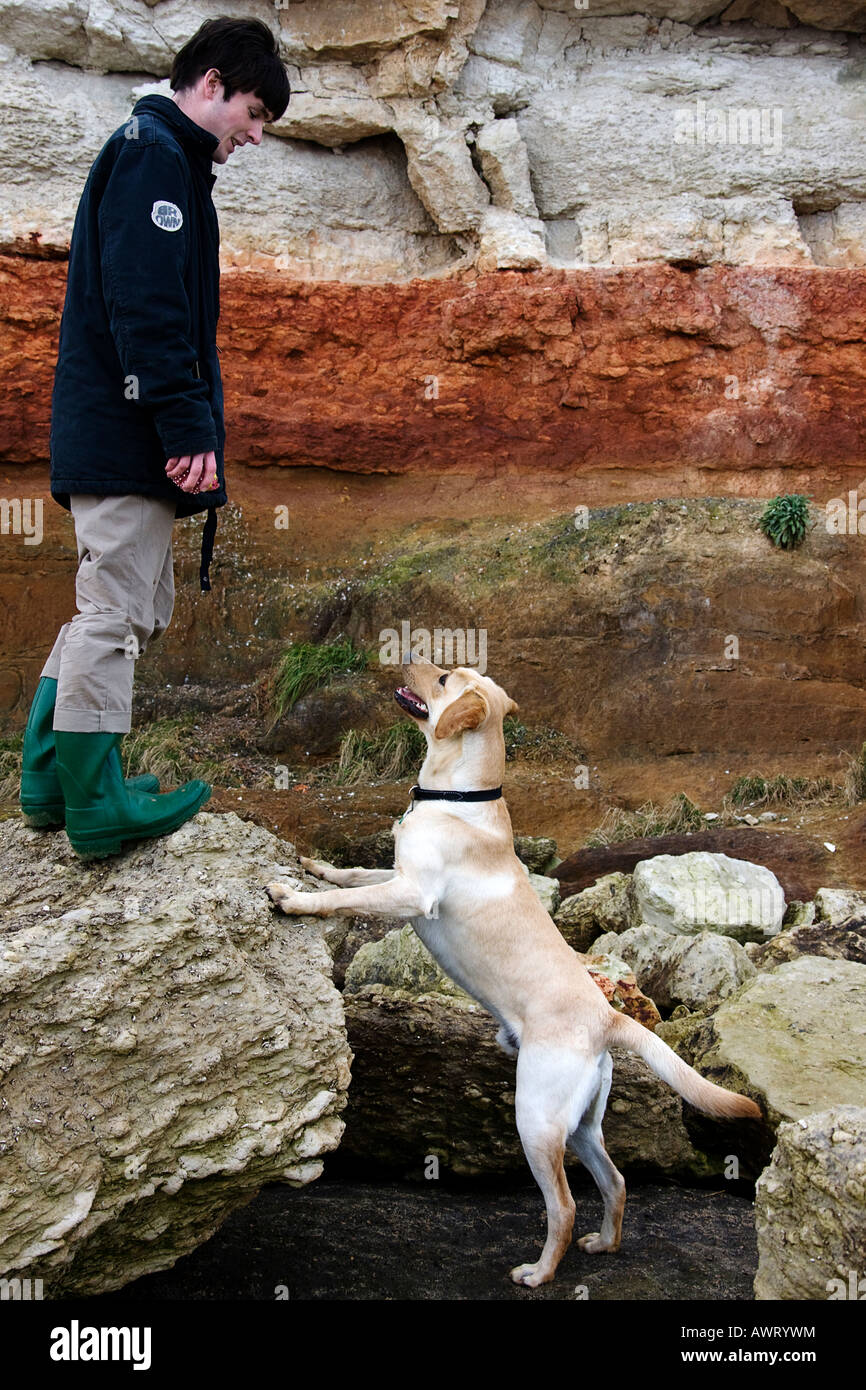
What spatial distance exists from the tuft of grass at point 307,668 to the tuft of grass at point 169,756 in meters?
0.92

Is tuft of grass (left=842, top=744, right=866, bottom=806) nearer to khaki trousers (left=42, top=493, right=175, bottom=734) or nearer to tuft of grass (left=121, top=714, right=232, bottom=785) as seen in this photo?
tuft of grass (left=121, top=714, right=232, bottom=785)

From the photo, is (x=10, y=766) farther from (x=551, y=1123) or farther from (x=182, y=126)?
(x=551, y=1123)

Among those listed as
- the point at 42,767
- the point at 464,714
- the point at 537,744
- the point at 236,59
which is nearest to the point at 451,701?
the point at 464,714

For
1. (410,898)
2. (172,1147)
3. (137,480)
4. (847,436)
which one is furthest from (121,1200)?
(847,436)

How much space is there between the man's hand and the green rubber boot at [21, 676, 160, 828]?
32.7 inches

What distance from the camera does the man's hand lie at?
3.87 meters

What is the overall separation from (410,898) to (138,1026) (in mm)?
1057

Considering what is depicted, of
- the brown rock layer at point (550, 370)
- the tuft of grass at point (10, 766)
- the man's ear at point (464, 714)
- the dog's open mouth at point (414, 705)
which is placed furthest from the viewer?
the brown rock layer at point (550, 370)

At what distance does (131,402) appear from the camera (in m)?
4.00

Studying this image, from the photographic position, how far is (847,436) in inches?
528

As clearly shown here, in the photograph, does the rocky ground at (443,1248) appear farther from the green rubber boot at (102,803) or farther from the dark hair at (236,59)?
the dark hair at (236,59)

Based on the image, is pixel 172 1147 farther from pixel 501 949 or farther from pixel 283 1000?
pixel 501 949

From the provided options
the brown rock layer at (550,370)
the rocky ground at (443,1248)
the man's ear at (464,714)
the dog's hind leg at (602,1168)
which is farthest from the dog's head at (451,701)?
the brown rock layer at (550,370)

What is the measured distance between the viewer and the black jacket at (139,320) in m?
3.84
